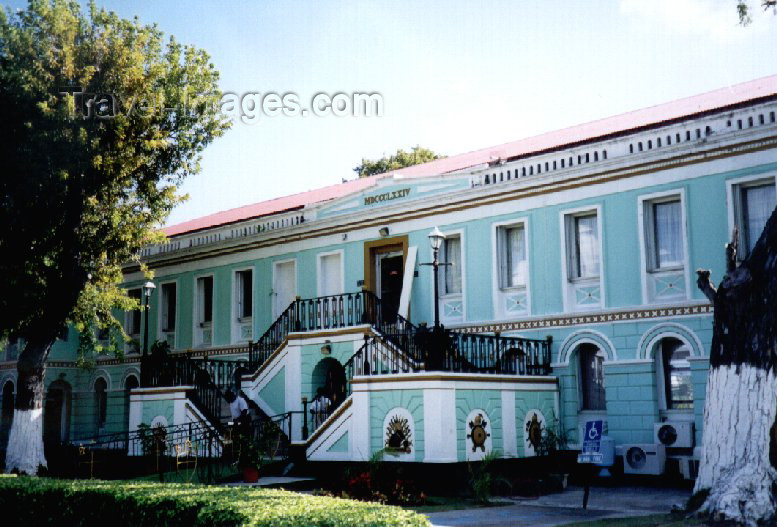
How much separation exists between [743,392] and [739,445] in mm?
708

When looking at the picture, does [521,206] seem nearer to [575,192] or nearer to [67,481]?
[575,192]

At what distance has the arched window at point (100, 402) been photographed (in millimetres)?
32094

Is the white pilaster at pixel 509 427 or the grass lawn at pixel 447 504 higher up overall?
the white pilaster at pixel 509 427

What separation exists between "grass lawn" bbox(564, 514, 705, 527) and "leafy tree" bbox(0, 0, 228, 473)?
13633 mm

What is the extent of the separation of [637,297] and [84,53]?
13.7 m

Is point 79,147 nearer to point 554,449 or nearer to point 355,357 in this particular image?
point 355,357

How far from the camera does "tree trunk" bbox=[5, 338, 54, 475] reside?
21.4 metres

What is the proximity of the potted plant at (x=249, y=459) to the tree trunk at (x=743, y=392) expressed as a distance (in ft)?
27.9

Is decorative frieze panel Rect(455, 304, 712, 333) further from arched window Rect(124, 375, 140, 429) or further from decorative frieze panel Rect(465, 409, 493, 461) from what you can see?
arched window Rect(124, 375, 140, 429)

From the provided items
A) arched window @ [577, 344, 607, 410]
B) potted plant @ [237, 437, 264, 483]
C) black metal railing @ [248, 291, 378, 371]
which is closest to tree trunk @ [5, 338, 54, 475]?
black metal railing @ [248, 291, 378, 371]

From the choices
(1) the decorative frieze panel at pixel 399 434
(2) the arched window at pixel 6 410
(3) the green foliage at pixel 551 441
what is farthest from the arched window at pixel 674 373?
(2) the arched window at pixel 6 410

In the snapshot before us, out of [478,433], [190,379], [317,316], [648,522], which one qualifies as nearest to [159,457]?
[190,379]

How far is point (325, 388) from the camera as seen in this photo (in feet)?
70.3

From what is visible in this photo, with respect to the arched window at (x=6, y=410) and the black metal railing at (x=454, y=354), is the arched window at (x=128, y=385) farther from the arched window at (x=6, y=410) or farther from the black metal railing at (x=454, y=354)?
the black metal railing at (x=454, y=354)
